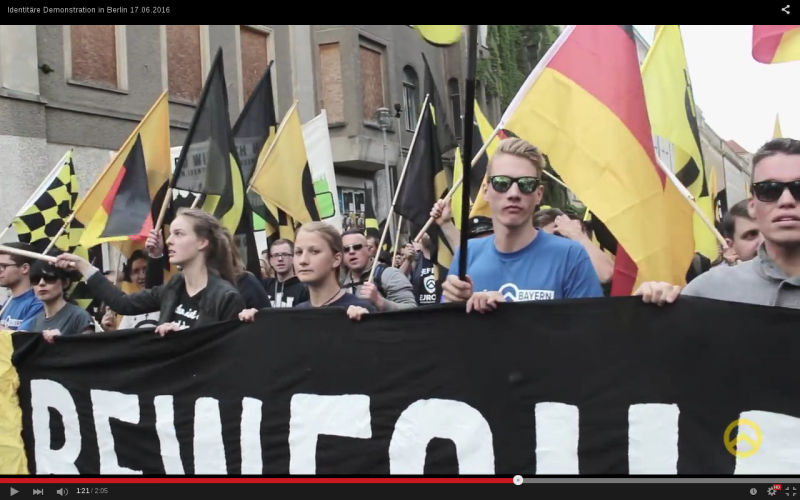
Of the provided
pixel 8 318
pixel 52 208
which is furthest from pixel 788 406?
pixel 52 208

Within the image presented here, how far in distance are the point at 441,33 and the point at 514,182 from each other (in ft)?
2.90

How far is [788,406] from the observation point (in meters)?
2.59

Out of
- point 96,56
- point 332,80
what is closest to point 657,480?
point 96,56

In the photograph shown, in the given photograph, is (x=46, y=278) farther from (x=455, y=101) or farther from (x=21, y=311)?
(x=455, y=101)

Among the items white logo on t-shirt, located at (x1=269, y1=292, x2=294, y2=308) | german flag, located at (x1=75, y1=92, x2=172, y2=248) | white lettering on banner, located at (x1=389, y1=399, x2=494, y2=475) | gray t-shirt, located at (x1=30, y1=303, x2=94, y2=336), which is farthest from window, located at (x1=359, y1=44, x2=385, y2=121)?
white lettering on banner, located at (x1=389, y1=399, x2=494, y2=475)

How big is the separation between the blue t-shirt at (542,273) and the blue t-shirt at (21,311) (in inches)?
132

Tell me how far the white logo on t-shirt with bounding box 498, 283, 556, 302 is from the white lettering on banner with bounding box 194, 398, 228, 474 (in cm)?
143

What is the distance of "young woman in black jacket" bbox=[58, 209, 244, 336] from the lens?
3832mm

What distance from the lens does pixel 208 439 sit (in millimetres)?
3549

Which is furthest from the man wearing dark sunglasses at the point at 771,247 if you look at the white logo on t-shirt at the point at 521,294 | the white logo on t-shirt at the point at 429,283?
the white logo on t-shirt at the point at 429,283

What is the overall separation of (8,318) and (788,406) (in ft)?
15.8

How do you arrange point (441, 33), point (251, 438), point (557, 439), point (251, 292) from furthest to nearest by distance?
point (251, 292) < point (251, 438) < point (557, 439) < point (441, 33)

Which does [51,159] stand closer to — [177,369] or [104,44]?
[104,44]

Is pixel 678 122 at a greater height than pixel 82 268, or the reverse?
pixel 678 122
